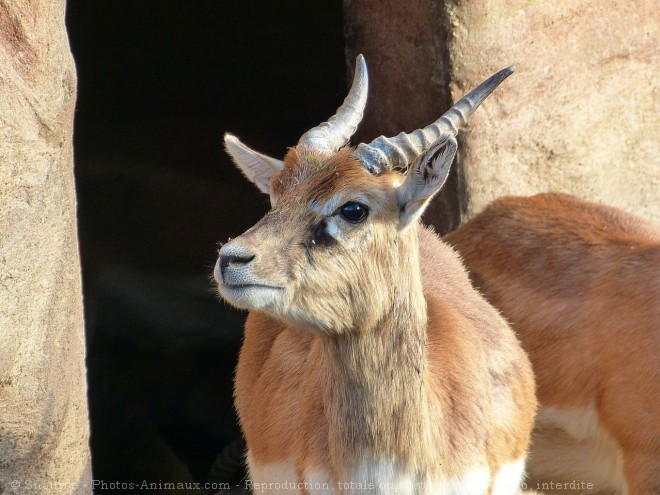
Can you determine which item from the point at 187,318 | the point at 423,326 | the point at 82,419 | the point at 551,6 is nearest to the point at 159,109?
the point at 187,318

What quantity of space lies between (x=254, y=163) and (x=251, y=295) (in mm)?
1112

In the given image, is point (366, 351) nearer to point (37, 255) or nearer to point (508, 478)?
point (508, 478)

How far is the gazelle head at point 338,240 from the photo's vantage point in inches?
146

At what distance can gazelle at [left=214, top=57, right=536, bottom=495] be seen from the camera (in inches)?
150

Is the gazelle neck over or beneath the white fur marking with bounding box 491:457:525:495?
over

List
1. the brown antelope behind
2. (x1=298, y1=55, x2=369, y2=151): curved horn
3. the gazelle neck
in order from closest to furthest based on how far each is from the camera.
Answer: the gazelle neck, (x1=298, y1=55, x2=369, y2=151): curved horn, the brown antelope behind

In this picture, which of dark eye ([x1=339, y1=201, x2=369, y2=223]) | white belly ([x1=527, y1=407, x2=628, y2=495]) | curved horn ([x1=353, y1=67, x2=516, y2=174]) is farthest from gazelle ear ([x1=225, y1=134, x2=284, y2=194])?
Result: white belly ([x1=527, y1=407, x2=628, y2=495])

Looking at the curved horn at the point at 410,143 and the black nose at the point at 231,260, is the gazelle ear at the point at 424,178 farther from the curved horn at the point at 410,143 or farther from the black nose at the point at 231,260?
the black nose at the point at 231,260

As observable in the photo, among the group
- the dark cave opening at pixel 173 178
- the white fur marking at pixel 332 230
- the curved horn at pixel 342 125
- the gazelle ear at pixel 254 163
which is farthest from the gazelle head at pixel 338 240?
the dark cave opening at pixel 173 178

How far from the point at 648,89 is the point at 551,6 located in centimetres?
100

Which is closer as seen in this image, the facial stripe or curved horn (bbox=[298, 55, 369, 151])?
the facial stripe

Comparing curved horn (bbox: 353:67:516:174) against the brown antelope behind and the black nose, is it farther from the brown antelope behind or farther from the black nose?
the brown antelope behind

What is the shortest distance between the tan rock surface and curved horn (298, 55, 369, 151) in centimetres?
176

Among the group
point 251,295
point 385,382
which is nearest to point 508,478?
point 385,382
